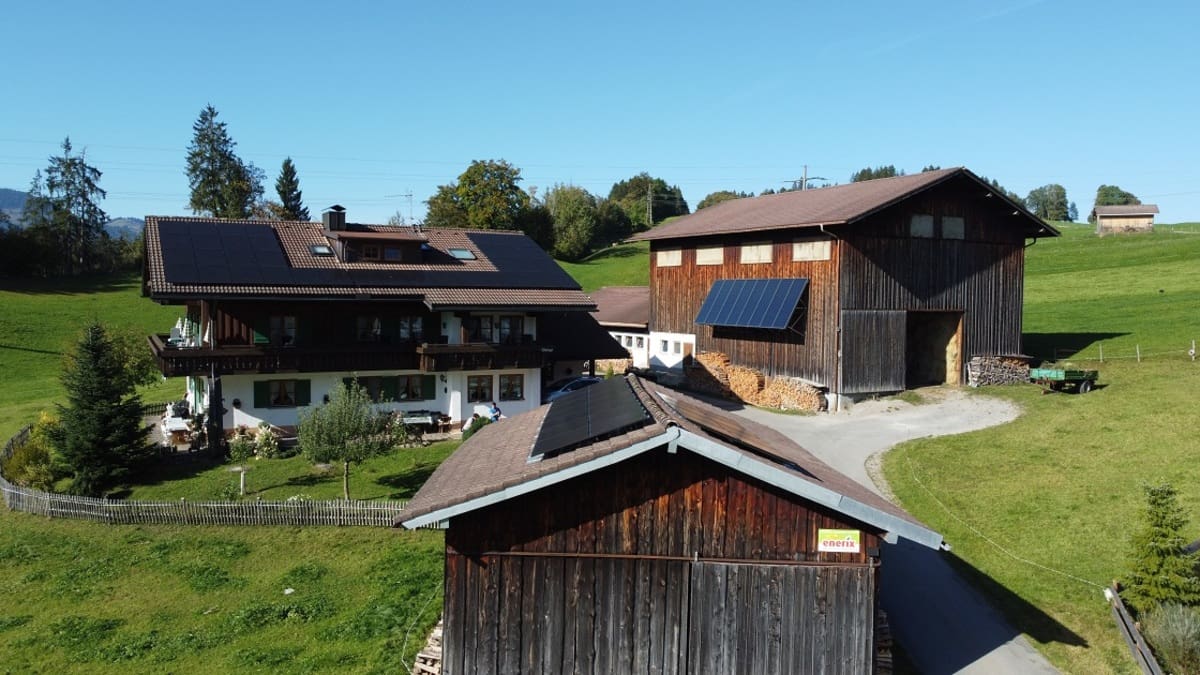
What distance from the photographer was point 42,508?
2267cm

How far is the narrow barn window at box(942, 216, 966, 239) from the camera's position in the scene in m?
35.3

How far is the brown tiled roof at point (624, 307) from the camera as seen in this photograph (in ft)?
157

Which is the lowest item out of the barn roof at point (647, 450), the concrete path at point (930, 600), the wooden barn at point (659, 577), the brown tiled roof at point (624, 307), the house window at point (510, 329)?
the concrete path at point (930, 600)

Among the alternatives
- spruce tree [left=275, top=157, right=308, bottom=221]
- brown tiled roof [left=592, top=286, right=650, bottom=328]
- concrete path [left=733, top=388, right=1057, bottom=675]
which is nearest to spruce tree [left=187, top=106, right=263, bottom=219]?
spruce tree [left=275, top=157, right=308, bottom=221]

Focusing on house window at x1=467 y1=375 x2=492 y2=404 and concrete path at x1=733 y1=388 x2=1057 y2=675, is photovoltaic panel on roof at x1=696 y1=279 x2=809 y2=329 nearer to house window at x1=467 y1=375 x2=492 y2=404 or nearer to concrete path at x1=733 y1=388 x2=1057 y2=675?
concrete path at x1=733 y1=388 x2=1057 y2=675

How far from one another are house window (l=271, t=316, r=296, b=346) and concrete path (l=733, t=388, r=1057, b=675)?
18.8 m

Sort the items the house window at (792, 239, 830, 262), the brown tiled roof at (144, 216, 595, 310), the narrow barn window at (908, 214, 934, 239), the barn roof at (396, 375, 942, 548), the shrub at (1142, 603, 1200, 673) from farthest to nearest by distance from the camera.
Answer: the narrow barn window at (908, 214, 934, 239) → the house window at (792, 239, 830, 262) → the brown tiled roof at (144, 216, 595, 310) → the shrub at (1142, 603, 1200, 673) → the barn roof at (396, 375, 942, 548)

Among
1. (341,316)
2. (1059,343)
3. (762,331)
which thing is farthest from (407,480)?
(1059,343)

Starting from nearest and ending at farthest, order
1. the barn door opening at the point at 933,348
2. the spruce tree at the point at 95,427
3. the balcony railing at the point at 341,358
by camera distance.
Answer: the spruce tree at the point at 95,427
the balcony railing at the point at 341,358
the barn door opening at the point at 933,348

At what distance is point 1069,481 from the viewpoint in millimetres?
21875

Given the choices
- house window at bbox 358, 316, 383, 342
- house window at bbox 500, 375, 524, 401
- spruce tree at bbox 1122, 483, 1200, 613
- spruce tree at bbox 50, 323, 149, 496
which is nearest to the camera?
spruce tree at bbox 1122, 483, 1200, 613

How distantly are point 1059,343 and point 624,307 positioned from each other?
2428 centimetres

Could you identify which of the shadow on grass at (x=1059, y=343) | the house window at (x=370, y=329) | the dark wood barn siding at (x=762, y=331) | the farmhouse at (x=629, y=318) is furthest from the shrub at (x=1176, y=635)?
the farmhouse at (x=629, y=318)

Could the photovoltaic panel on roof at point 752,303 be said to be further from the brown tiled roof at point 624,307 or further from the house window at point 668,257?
the brown tiled roof at point 624,307
